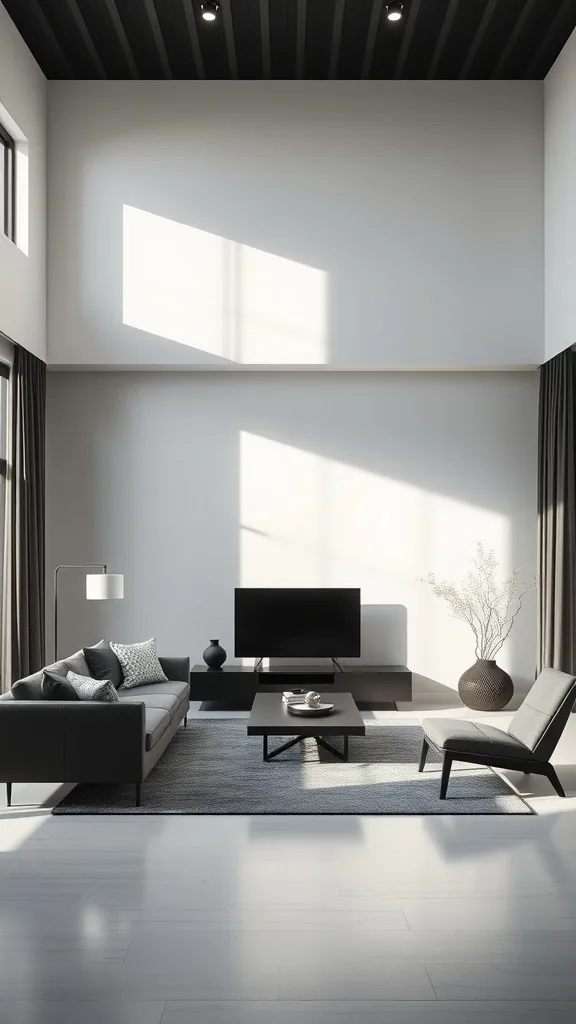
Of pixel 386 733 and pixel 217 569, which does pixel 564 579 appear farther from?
pixel 217 569

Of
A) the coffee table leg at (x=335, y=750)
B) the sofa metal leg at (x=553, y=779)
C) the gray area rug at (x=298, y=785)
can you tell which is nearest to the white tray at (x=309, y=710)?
the coffee table leg at (x=335, y=750)

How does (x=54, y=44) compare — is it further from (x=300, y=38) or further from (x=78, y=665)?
(x=78, y=665)

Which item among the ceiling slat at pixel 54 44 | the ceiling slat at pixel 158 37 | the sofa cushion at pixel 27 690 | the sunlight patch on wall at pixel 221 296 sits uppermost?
the ceiling slat at pixel 158 37

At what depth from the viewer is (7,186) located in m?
7.46

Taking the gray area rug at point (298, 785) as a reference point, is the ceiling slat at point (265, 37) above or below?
above

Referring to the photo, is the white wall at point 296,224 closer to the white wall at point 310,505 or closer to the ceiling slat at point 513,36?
the ceiling slat at point 513,36

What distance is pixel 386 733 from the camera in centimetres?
668

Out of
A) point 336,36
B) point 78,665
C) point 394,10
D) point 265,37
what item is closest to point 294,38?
point 265,37

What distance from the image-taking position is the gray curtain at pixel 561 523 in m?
7.65

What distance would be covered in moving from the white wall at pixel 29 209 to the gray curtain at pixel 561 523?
4882 mm

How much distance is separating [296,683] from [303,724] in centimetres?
222

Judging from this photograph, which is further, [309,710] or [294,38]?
[294,38]

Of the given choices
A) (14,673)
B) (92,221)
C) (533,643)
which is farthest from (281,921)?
(92,221)

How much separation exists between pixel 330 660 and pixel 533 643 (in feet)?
6.70
